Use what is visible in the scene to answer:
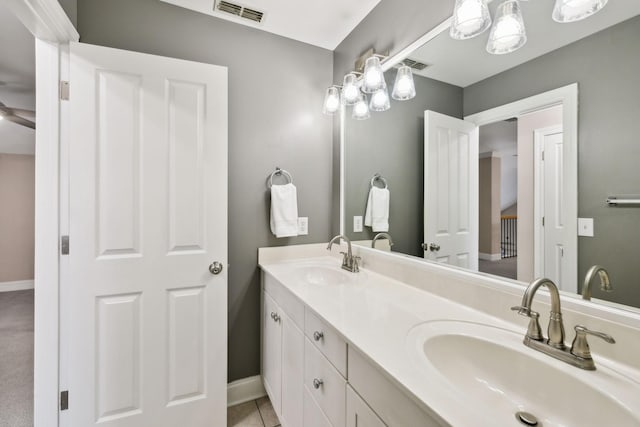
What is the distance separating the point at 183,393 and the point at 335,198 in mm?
1475

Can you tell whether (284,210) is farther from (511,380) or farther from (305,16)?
(511,380)

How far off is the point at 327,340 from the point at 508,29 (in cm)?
125

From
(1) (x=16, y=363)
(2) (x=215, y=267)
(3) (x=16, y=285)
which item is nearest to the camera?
(2) (x=215, y=267)

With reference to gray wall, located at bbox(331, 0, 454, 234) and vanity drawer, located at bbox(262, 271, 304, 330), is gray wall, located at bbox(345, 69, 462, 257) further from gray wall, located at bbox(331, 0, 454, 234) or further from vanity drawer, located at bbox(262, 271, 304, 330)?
vanity drawer, located at bbox(262, 271, 304, 330)

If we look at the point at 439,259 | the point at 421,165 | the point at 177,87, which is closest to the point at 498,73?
the point at 421,165

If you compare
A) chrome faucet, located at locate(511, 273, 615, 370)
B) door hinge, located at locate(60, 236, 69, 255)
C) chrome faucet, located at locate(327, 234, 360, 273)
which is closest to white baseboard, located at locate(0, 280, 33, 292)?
door hinge, located at locate(60, 236, 69, 255)

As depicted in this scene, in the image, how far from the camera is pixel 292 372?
4.13ft

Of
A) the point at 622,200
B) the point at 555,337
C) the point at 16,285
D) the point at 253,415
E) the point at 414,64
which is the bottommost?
the point at 253,415

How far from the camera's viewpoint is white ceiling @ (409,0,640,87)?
0.75m

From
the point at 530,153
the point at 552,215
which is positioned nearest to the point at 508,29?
the point at 530,153

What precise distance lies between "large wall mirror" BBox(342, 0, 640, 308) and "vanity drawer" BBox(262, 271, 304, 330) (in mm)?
650

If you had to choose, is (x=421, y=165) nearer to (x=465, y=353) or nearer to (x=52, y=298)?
(x=465, y=353)

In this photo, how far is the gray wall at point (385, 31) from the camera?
127cm

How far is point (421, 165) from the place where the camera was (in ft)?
4.68
